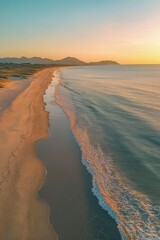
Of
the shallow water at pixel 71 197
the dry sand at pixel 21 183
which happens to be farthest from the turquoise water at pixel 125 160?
the dry sand at pixel 21 183

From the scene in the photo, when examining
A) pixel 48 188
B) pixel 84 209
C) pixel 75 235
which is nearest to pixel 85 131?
pixel 48 188

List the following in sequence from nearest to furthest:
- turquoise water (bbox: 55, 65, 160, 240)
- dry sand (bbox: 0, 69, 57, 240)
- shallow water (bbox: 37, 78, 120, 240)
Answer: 1. dry sand (bbox: 0, 69, 57, 240)
2. shallow water (bbox: 37, 78, 120, 240)
3. turquoise water (bbox: 55, 65, 160, 240)

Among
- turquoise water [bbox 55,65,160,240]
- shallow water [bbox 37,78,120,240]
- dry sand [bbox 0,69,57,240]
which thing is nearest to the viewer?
dry sand [bbox 0,69,57,240]

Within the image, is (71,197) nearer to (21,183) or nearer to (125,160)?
(21,183)

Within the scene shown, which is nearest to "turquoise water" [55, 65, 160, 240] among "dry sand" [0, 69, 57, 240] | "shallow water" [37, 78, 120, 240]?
"shallow water" [37, 78, 120, 240]

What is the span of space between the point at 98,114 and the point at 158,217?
19.1 m

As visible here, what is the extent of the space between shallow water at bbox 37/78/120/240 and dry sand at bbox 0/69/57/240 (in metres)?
0.40

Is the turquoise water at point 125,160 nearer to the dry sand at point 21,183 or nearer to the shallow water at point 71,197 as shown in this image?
the shallow water at point 71,197

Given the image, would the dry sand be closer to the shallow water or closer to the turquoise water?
the shallow water

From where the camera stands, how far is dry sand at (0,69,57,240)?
1011cm

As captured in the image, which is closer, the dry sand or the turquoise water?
the dry sand

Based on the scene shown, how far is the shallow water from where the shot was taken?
10219 millimetres

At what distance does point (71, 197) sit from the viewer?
12484 millimetres

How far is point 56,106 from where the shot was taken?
114 ft
